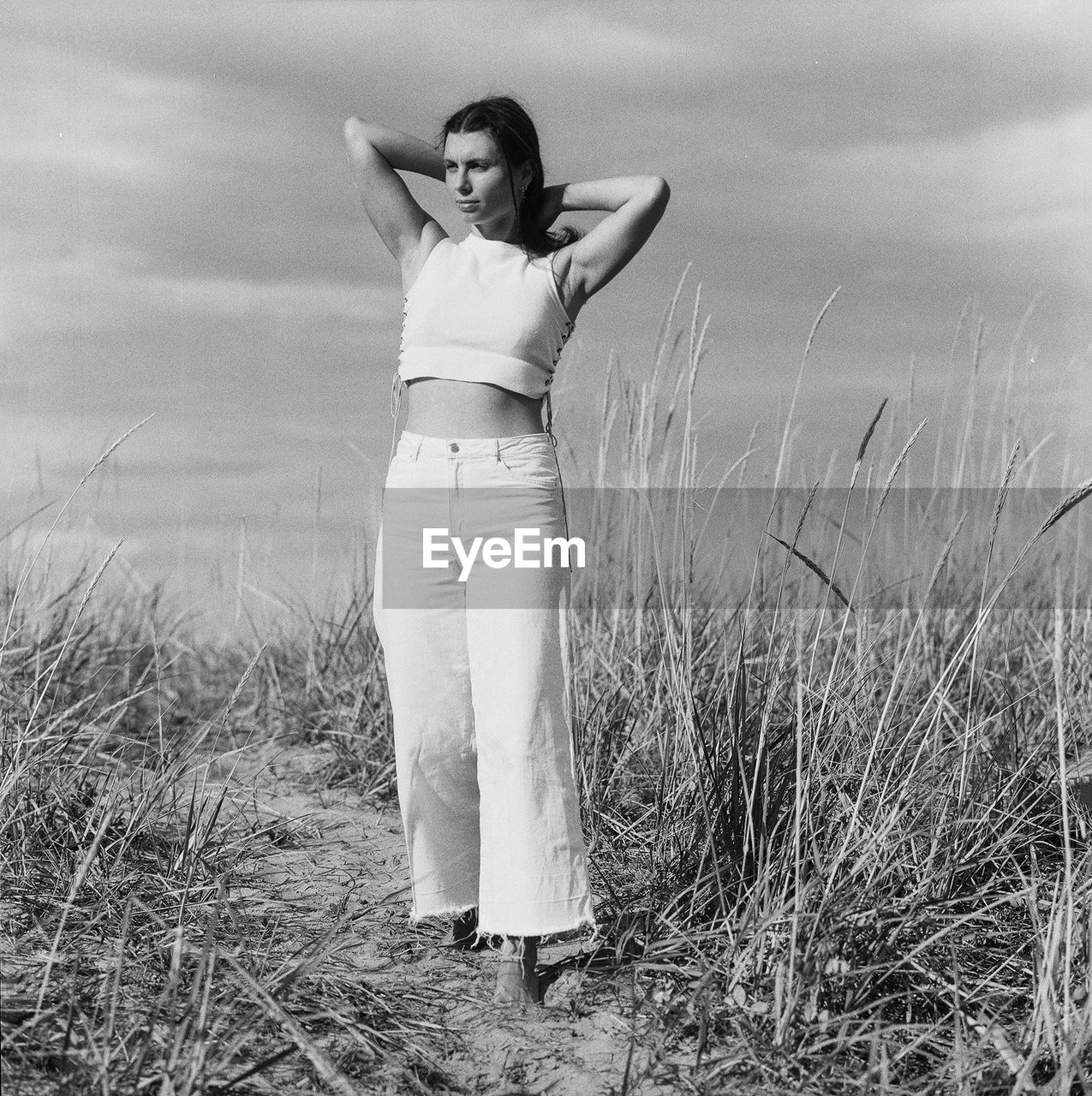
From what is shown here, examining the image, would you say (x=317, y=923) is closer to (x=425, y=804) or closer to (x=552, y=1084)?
(x=425, y=804)

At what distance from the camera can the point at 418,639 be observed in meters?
2.12

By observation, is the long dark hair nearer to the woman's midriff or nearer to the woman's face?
the woman's face

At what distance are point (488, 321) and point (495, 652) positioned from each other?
56cm

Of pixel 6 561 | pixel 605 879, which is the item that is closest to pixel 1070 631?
pixel 605 879

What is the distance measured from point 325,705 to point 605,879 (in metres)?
1.66

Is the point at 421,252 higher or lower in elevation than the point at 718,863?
higher

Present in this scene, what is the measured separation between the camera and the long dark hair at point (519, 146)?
84.5 inches

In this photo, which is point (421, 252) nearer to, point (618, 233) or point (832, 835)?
point (618, 233)

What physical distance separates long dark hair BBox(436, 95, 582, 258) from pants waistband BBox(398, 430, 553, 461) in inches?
14.1

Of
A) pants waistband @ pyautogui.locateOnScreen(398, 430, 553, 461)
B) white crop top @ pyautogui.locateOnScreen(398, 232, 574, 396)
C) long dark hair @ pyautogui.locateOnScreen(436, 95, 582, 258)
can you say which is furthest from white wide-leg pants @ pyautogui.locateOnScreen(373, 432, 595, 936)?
long dark hair @ pyautogui.locateOnScreen(436, 95, 582, 258)

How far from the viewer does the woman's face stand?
2.13 m

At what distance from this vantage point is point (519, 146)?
218 cm

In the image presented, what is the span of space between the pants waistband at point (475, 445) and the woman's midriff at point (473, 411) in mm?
12

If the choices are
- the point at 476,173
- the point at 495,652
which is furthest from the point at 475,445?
the point at 476,173
